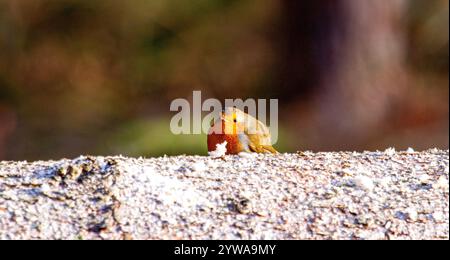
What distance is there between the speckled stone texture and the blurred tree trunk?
3958 millimetres

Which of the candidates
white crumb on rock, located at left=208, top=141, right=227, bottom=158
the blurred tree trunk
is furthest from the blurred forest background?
white crumb on rock, located at left=208, top=141, right=227, bottom=158

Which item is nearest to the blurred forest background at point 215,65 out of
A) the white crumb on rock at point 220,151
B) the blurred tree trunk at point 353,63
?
the blurred tree trunk at point 353,63

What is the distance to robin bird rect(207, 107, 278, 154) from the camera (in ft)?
9.68

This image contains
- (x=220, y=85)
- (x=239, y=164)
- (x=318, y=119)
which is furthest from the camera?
(x=220, y=85)

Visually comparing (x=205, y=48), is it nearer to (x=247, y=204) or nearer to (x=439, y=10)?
(x=439, y=10)

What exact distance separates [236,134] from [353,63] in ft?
12.0

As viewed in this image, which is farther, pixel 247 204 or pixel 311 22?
pixel 311 22

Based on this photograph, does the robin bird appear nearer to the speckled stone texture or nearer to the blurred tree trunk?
the speckled stone texture

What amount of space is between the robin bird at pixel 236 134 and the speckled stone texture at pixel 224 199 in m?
0.48

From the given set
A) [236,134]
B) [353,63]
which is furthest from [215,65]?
[236,134]

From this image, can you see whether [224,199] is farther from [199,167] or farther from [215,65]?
[215,65]

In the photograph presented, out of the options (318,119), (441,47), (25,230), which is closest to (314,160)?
(25,230)

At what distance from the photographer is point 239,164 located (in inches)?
94.6

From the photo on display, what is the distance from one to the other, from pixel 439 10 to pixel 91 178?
19.3 ft
